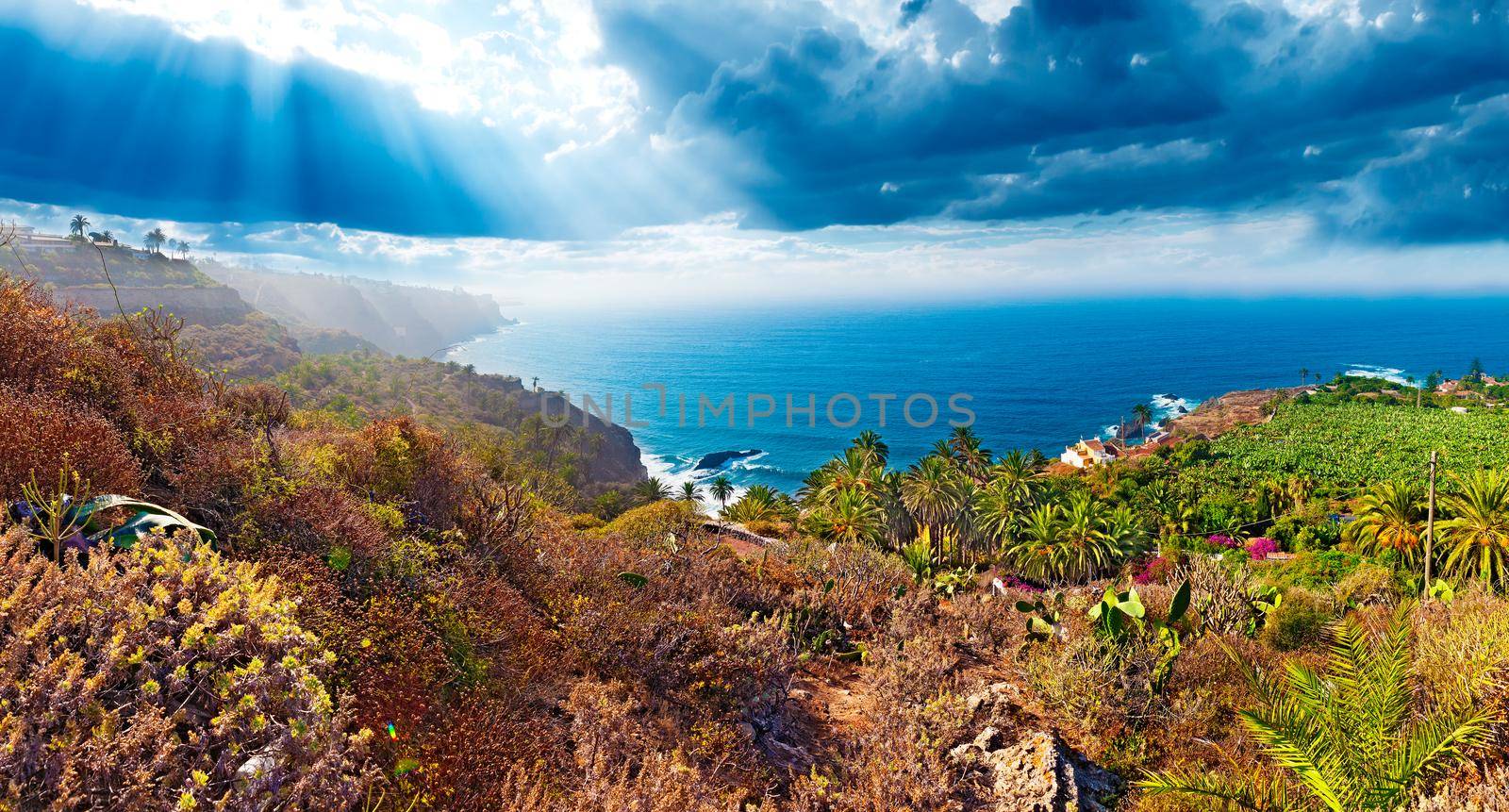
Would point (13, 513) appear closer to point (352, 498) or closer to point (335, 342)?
point (352, 498)

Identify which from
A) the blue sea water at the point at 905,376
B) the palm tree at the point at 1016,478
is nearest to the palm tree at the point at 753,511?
the palm tree at the point at 1016,478

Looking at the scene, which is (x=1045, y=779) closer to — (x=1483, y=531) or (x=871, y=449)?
(x=871, y=449)

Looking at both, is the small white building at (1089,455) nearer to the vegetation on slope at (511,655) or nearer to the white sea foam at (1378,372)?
the vegetation on slope at (511,655)

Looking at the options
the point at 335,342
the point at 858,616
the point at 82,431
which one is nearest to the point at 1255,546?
the point at 858,616

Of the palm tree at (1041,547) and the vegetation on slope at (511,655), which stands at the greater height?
the vegetation on slope at (511,655)

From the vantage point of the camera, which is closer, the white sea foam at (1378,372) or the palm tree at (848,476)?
the palm tree at (848,476)

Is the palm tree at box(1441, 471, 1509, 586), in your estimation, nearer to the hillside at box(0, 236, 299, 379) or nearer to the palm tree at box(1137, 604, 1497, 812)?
the palm tree at box(1137, 604, 1497, 812)

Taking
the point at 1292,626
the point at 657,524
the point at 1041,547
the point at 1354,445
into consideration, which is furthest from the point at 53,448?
the point at 1354,445
